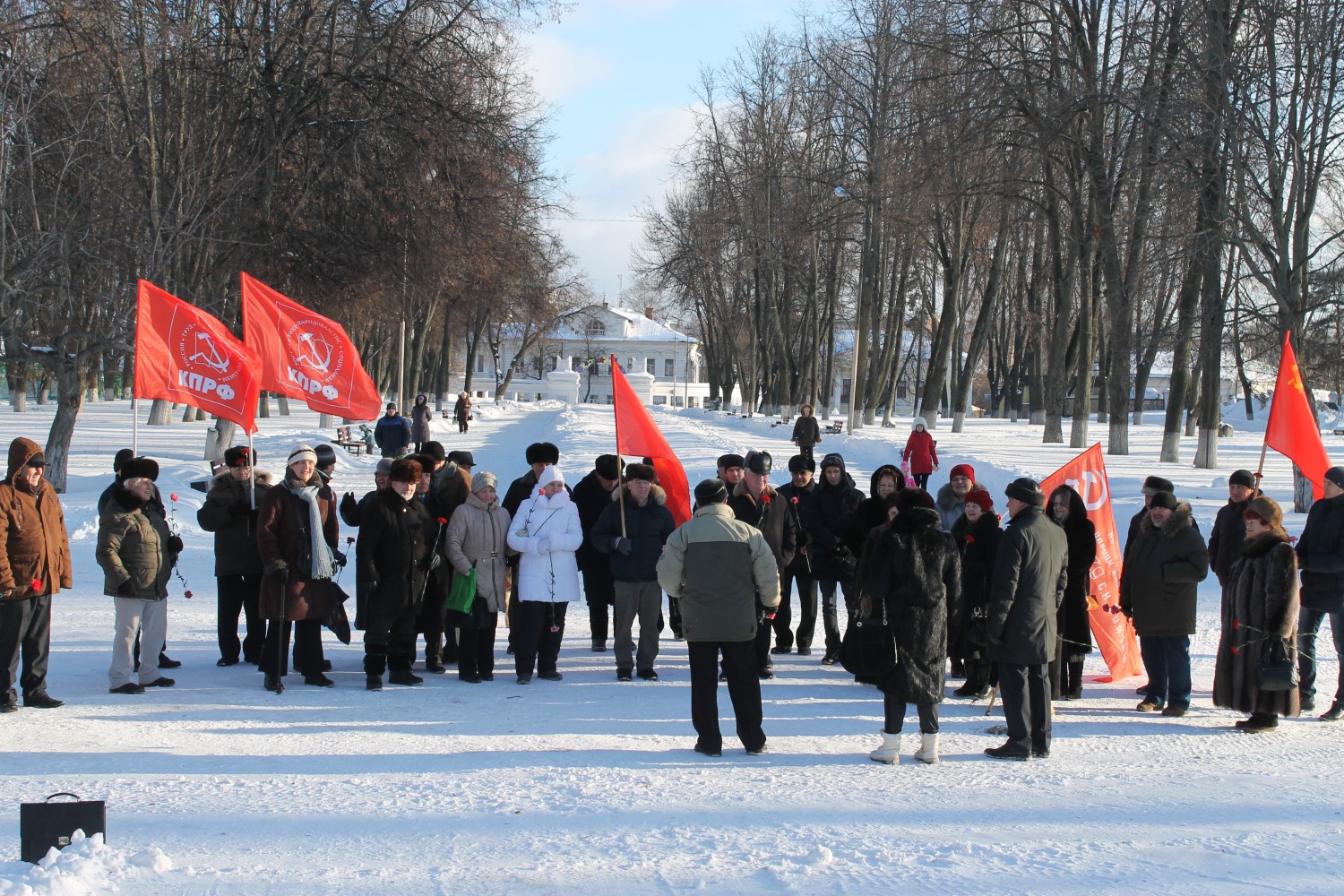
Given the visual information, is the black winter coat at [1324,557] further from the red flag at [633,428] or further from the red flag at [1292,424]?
the red flag at [633,428]

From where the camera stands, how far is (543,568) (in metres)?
8.73

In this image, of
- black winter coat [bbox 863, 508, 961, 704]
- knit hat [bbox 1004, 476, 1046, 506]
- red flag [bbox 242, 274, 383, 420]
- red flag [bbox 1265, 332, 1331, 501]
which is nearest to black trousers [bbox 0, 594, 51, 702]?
red flag [bbox 242, 274, 383, 420]

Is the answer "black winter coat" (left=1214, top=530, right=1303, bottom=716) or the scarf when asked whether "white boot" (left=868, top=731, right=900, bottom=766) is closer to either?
"black winter coat" (left=1214, top=530, right=1303, bottom=716)

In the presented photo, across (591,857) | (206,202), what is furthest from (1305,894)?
(206,202)

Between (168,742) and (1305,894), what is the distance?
5776 mm

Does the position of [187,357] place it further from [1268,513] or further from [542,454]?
[1268,513]

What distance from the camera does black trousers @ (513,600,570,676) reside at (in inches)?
344

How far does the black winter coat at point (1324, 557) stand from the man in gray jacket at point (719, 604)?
3.70 meters

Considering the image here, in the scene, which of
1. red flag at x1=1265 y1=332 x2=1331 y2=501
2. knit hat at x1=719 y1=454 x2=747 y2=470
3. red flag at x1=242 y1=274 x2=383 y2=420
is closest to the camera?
knit hat at x1=719 y1=454 x2=747 y2=470

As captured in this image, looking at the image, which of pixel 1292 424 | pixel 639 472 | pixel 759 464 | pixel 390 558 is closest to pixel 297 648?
pixel 390 558

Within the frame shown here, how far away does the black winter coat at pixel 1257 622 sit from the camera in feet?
24.7

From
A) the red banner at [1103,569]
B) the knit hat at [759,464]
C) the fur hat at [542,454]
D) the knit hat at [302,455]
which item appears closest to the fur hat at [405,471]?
the knit hat at [302,455]

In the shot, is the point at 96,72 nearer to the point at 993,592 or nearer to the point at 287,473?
the point at 287,473

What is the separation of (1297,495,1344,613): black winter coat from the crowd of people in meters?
0.02
